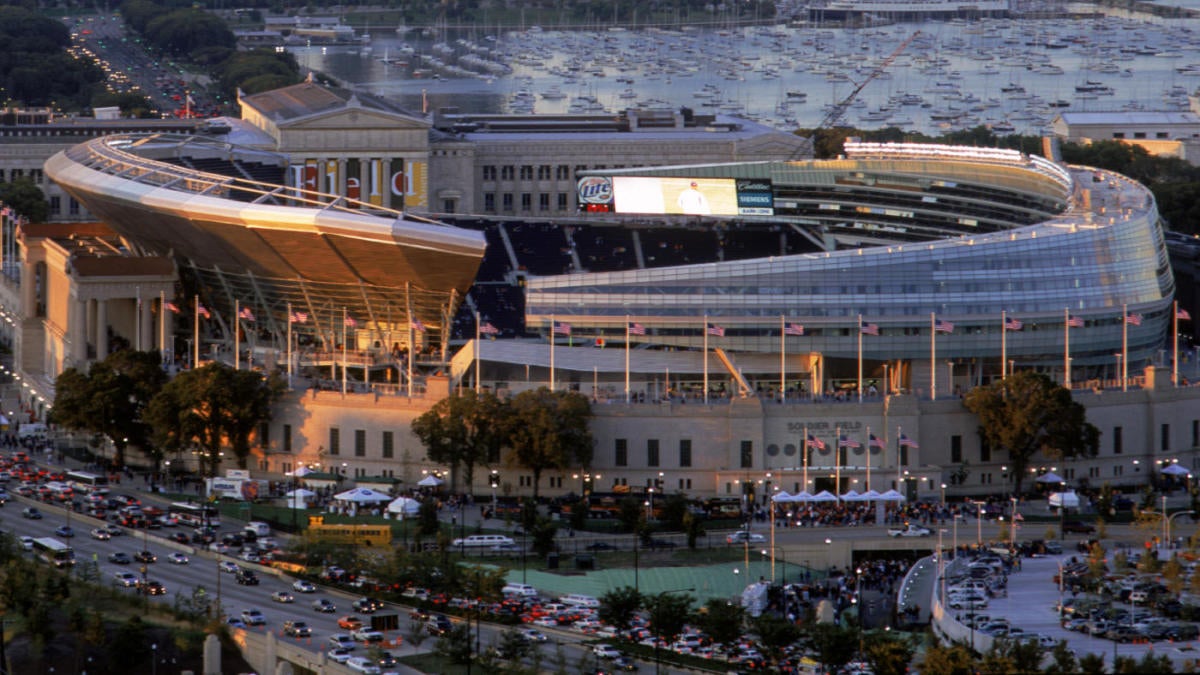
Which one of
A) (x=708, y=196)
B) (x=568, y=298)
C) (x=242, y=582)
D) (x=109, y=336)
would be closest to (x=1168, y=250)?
(x=708, y=196)

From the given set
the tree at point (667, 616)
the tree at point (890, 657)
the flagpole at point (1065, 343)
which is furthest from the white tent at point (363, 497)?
the tree at point (890, 657)

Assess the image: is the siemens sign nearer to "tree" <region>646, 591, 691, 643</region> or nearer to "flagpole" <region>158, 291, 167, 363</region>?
"flagpole" <region>158, 291, 167, 363</region>

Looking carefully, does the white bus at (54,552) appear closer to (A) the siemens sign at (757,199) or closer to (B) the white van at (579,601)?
(B) the white van at (579,601)

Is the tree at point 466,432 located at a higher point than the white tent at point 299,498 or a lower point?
higher

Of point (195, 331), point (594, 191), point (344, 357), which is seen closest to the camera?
point (344, 357)

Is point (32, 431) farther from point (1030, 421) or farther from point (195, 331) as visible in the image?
point (1030, 421)

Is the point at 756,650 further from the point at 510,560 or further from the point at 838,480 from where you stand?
the point at 838,480

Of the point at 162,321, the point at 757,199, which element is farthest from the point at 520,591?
the point at 757,199
